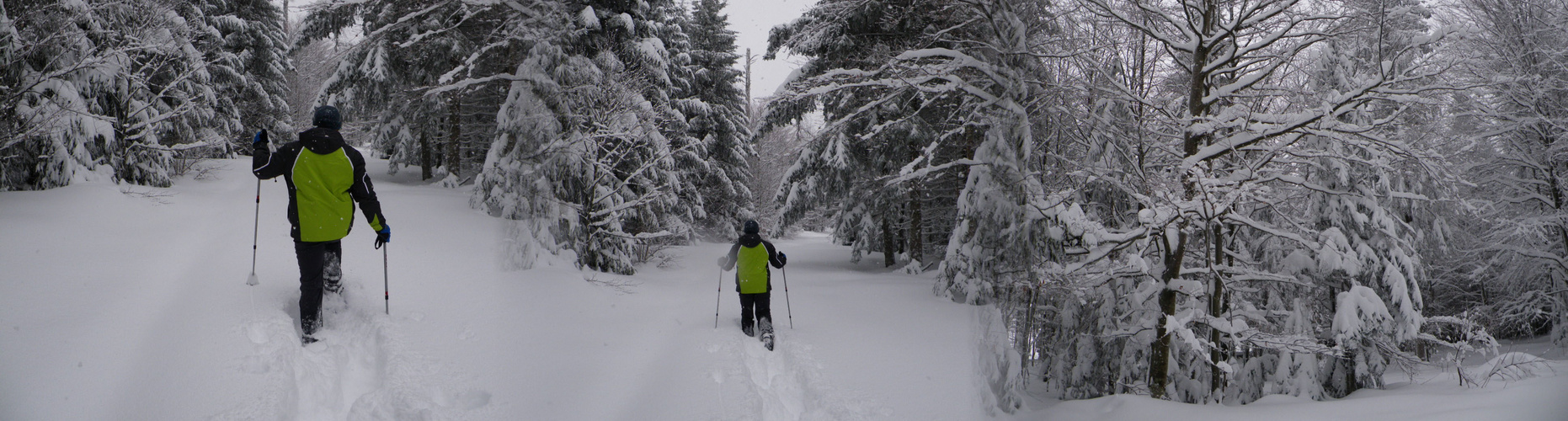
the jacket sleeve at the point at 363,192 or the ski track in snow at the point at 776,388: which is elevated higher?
the jacket sleeve at the point at 363,192

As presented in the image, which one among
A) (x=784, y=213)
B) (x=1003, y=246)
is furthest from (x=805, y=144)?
(x=1003, y=246)

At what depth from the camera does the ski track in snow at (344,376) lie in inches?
→ 177

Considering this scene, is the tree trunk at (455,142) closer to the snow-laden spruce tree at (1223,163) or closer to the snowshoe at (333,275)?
the snowshoe at (333,275)

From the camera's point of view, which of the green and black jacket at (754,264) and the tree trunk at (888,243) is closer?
the green and black jacket at (754,264)

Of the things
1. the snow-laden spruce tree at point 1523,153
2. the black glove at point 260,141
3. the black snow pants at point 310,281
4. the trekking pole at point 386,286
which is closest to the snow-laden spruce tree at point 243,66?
the trekking pole at point 386,286

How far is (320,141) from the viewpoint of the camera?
5355 mm

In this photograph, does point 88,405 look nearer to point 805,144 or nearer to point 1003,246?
point 1003,246

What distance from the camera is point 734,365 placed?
676cm

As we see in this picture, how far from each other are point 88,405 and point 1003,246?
7599 mm

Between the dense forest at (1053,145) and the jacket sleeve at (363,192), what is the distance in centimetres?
374

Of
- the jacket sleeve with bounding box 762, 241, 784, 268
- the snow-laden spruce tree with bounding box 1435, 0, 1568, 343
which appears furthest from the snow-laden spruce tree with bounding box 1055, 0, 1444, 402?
the snow-laden spruce tree with bounding box 1435, 0, 1568, 343

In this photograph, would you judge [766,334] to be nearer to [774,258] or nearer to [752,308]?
[752,308]

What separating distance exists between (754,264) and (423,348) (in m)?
3.47

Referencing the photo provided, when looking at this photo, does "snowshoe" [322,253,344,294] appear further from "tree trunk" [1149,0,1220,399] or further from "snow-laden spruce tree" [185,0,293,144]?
"snow-laden spruce tree" [185,0,293,144]
